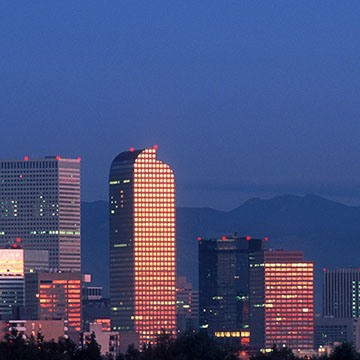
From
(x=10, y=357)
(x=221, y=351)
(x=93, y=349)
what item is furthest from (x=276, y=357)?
(x=10, y=357)

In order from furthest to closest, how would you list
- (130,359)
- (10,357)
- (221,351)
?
(130,359)
(221,351)
(10,357)

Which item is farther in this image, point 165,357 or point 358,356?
point 165,357

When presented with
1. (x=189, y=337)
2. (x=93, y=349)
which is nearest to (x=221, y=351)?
(x=189, y=337)

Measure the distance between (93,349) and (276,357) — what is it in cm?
2184

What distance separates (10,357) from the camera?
163 metres

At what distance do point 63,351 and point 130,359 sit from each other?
1126 centimetres

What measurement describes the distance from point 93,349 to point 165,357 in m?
10.8

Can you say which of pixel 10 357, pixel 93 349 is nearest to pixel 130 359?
pixel 93 349

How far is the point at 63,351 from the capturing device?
180 m

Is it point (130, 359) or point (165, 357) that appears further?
point (130, 359)

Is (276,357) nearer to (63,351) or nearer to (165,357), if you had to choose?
(165,357)

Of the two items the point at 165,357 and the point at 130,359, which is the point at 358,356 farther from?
the point at 130,359

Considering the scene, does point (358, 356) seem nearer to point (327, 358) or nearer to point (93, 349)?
point (327, 358)

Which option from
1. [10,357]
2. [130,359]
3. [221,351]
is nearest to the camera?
[10,357]
